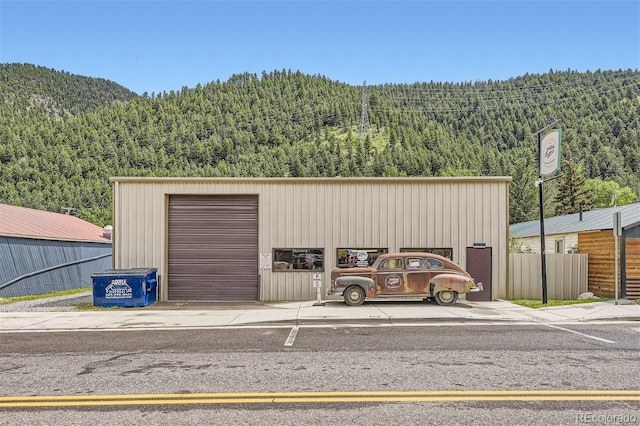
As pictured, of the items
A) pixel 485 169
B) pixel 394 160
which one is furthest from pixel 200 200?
pixel 394 160

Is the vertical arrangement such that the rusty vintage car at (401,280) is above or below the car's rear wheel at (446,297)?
above

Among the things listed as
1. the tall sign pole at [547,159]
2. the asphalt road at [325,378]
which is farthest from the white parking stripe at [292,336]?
the tall sign pole at [547,159]

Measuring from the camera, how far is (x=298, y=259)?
20.1 meters

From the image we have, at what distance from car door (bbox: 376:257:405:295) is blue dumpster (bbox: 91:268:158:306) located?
8.22 m

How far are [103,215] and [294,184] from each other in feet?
275

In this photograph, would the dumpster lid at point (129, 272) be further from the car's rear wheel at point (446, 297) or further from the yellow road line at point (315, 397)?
the yellow road line at point (315, 397)

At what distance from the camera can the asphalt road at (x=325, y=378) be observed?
5.73 meters

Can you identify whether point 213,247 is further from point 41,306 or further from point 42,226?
point 42,226

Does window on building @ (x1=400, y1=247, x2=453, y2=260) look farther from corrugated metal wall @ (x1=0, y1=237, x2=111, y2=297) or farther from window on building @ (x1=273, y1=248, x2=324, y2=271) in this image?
corrugated metal wall @ (x1=0, y1=237, x2=111, y2=297)

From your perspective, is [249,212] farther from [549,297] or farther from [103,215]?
[103,215]

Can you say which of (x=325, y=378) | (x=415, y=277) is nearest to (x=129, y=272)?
(x=415, y=277)

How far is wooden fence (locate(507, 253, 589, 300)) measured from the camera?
19703mm

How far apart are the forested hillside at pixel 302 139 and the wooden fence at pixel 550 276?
8622 cm

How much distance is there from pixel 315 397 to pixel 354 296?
1084cm
